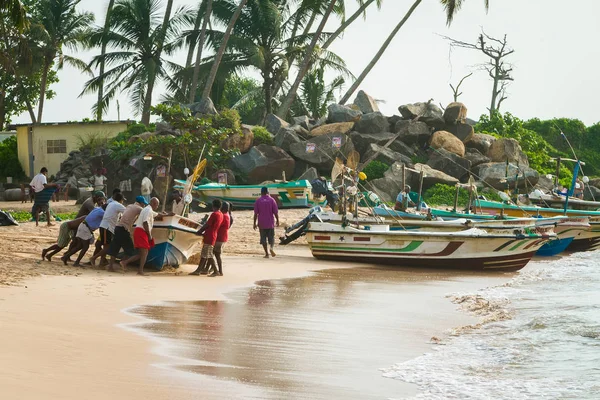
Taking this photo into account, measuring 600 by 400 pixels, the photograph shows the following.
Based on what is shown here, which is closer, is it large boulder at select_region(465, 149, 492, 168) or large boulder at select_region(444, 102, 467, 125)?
large boulder at select_region(465, 149, 492, 168)

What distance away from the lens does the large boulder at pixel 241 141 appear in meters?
35.7

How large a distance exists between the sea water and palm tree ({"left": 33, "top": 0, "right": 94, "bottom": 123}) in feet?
120

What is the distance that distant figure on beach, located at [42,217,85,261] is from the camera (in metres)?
15.7

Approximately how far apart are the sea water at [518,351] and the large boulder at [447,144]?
21570 millimetres

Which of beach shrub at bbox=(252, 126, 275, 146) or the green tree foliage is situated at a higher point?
beach shrub at bbox=(252, 126, 275, 146)

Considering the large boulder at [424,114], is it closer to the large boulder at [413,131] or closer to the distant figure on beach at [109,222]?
the large boulder at [413,131]

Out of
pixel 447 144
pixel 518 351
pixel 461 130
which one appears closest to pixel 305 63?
pixel 447 144

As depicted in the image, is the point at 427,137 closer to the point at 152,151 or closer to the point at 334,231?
the point at 152,151

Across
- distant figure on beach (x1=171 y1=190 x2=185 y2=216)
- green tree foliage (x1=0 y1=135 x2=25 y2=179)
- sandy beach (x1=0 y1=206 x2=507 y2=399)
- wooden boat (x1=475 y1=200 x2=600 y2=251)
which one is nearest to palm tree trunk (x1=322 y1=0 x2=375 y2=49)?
green tree foliage (x1=0 y1=135 x2=25 y2=179)

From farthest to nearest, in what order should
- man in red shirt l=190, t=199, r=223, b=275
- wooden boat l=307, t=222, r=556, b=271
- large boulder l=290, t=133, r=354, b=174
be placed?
large boulder l=290, t=133, r=354, b=174
wooden boat l=307, t=222, r=556, b=271
man in red shirt l=190, t=199, r=223, b=275

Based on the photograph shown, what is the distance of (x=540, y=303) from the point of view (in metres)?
15.0

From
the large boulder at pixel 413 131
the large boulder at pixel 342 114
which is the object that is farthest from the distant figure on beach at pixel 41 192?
the large boulder at pixel 413 131

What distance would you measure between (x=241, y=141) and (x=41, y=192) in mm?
14669

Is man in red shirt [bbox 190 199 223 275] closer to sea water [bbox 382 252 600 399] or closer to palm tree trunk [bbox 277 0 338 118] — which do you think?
sea water [bbox 382 252 600 399]
